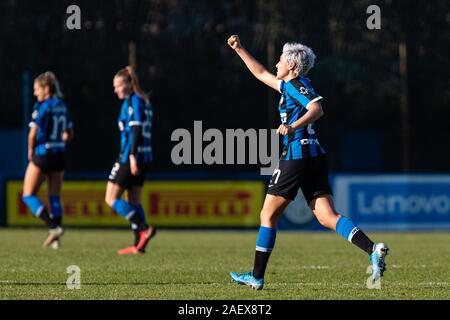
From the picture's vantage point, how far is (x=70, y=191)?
2188cm

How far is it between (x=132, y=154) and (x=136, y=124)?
1.20 ft

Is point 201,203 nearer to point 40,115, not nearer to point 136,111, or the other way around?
point 40,115

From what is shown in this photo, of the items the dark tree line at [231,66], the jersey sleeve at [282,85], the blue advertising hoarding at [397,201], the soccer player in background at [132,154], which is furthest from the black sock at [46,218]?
the dark tree line at [231,66]

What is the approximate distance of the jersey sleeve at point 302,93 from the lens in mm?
9398

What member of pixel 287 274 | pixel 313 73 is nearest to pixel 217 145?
pixel 313 73

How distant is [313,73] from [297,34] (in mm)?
1567

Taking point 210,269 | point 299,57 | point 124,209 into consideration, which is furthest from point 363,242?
point 124,209

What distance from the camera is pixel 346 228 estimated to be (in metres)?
9.67

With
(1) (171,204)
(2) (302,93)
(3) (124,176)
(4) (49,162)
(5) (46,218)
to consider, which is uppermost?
(2) (302,93)

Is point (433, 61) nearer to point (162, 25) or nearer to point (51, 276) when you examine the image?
point (162, 25)

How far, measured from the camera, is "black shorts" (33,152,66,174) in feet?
50.1

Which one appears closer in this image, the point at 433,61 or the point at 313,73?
the point at 313,73

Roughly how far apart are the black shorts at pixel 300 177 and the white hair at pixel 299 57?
0.72 m

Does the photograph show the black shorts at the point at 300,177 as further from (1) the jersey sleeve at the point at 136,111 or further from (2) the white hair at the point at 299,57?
(1) the jersey sleeve at the point at 136,111
